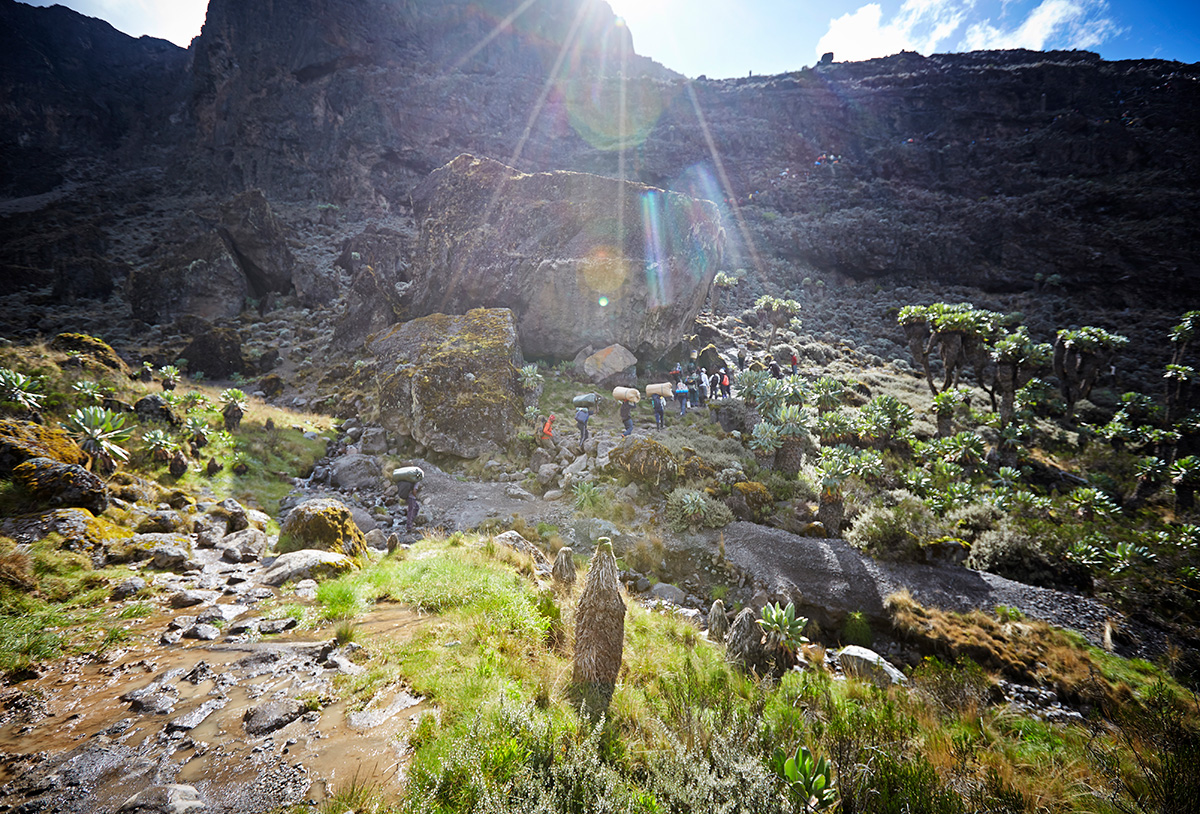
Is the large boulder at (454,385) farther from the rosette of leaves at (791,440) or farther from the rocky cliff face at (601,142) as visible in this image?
the rocky cliff face at (601,142)

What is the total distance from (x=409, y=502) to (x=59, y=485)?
6394 millimetres

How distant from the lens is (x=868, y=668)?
336 inches

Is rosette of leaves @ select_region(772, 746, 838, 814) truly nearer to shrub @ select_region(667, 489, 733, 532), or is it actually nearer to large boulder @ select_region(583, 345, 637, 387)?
shrub @ select_region(667, 489, 733, 532)

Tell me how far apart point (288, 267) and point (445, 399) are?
2889 cm

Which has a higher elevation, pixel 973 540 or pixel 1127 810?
pixel 1127 810

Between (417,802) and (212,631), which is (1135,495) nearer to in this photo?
(417,802)

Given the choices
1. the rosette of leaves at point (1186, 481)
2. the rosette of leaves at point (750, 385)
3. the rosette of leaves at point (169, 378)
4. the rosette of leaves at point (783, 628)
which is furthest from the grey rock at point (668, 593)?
the rosette of leaves at point (169, 378)

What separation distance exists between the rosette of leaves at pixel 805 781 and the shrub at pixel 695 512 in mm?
8792

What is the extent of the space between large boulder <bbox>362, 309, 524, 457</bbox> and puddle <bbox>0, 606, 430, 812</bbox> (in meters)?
11.7

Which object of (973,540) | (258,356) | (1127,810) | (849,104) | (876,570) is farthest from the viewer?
(849,104)

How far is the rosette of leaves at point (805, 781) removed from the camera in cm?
387

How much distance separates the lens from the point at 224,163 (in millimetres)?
52656

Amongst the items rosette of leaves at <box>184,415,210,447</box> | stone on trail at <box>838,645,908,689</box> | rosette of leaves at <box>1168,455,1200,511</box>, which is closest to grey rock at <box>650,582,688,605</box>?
stone on trail at <box>838,645,908,689</box>

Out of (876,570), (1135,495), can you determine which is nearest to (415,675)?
(876,570)
